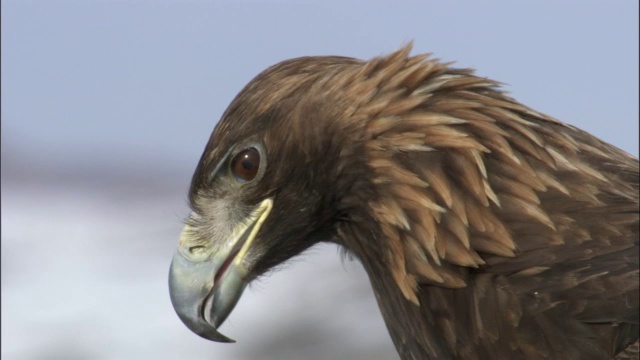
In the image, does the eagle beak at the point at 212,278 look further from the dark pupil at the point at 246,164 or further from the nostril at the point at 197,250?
the dark pupil at the point at 246,164

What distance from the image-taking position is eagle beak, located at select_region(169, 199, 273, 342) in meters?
4.03

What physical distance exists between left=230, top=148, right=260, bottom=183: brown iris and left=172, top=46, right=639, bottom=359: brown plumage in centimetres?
2

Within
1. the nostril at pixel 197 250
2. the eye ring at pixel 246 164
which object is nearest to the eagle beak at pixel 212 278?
the nostril at pixel 197 250

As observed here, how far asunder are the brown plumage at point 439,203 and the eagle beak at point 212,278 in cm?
1

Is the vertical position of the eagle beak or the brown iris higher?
the brown iris

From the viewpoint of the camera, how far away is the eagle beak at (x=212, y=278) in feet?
13.2

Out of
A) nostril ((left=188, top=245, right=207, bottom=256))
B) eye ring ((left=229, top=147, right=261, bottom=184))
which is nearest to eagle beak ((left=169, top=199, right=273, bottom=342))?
nostril ((left=188, top=245, right=207, bottom=256))

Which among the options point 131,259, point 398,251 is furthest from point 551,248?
point 131,259

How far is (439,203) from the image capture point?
386cm

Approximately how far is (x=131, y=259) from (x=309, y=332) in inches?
110

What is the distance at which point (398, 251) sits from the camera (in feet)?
12.8

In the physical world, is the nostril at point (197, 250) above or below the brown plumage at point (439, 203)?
below

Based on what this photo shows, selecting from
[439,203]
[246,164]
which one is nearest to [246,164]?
[246,164]

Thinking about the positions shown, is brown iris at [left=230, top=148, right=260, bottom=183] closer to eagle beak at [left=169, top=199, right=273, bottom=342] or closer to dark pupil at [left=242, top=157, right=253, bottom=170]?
dark pupil at [left=242, top=157, right=253, bottom=170]
